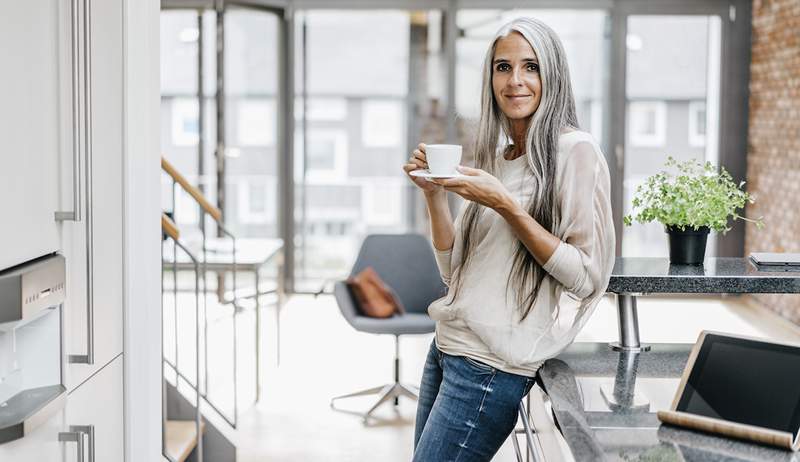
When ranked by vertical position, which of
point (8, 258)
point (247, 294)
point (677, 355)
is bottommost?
point (247, 294)

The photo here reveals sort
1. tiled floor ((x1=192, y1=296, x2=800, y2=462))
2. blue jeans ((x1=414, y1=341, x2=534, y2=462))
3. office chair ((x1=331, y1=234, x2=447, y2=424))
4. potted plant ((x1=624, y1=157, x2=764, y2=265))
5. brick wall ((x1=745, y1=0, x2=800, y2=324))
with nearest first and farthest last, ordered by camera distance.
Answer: blue jeans ((x1=414, y1=341, x2=534, y2=462)) → potted plant ((x1=624, y1=157, x2=764, y2=265)) → tiled floor ((x1=192, y1=296, x2=800, y2=462)) → office chair ((x1=331, y1=234, x2=447, y2=424)) → brick wall ((x1=745, y1=0, x2=800, y2=324))

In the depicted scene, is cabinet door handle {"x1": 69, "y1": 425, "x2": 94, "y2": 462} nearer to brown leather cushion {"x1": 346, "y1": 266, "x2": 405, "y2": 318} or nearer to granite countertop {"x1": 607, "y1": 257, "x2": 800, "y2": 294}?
granite countertop {"x1": 607, "y1": 257, "x2": 800, "y2": 294}

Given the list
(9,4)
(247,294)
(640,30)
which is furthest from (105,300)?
(640,30)

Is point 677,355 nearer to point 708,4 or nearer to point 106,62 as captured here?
point 106,62

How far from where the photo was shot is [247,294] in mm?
5398

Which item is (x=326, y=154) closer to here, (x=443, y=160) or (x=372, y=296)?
(x=372, y=296)

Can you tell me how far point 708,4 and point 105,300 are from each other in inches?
266

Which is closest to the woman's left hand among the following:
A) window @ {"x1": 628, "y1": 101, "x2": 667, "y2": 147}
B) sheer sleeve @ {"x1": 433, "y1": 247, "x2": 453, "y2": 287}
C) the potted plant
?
sheer sleeve @ {"x1": 433, "y1": 247, "x2": 453, "y2": 287}

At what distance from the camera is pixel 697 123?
8.10 m

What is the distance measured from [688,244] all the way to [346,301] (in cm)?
259

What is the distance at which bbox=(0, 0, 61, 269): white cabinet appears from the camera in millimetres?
1758

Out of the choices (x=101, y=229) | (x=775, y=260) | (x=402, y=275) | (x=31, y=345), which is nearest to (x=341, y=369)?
(x=402, y=275)

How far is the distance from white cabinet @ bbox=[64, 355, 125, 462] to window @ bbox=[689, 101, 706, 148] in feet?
21.5

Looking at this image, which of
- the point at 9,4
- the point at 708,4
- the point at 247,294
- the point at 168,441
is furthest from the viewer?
the point at 708,4
